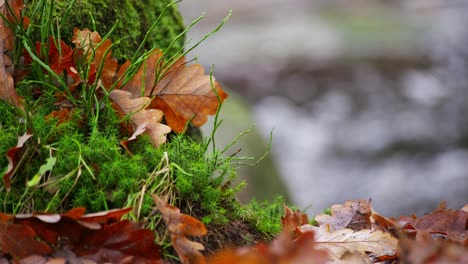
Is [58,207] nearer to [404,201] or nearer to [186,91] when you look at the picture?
[186,91]

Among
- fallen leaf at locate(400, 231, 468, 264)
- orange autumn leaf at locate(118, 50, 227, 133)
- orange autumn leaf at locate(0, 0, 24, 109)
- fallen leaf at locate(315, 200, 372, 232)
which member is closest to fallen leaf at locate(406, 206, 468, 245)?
fallen leaf at locate(315, 200, 372, 232)

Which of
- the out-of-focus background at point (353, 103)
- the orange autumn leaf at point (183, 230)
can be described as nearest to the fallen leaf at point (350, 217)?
the orange autumn leaf at point (183, 230)

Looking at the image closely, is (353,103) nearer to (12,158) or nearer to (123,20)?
(123,20)

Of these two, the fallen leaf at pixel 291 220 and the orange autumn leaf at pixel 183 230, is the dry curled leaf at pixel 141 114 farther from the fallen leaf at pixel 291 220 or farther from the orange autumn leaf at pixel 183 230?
the fallen leaf at pixel 291 220

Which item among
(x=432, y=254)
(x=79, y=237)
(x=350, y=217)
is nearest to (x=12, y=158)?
(x=79, y=237)

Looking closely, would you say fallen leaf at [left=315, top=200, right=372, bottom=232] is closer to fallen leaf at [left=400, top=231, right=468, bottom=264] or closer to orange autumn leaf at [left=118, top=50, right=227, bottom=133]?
orange autumn leaf at [left=118, top=50, right=227, bottom=133]

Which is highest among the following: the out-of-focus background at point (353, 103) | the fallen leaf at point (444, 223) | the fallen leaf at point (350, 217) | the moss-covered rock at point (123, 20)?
the moss-covered rock at point (123, 20)
